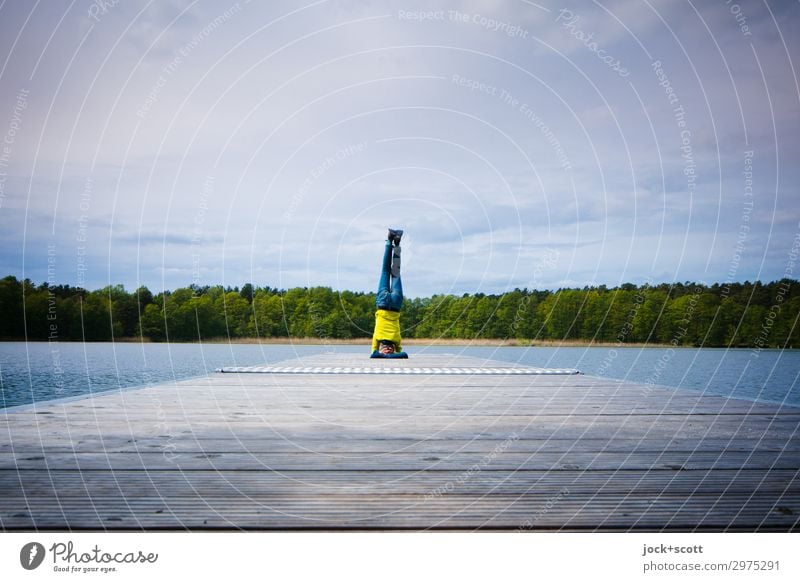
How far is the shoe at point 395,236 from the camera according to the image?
602 inches

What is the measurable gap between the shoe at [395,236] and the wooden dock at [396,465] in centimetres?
855

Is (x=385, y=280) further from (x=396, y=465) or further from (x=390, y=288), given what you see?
(x=396, y=465)

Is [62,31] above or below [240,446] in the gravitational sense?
above

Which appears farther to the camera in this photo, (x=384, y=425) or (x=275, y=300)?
(x=275, y=300)

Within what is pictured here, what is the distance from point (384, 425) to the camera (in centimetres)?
547

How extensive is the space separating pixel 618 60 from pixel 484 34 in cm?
449

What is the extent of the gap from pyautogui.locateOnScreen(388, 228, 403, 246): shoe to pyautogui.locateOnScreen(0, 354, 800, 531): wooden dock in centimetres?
855

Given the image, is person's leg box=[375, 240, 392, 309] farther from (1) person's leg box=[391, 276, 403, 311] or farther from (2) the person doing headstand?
(1) person's leg box=[391, 276, 403, 311]

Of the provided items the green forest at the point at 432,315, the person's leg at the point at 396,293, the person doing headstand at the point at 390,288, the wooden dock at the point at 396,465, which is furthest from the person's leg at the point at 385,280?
the green forest at the point at 432,315

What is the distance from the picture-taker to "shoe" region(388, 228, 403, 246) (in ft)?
50.2

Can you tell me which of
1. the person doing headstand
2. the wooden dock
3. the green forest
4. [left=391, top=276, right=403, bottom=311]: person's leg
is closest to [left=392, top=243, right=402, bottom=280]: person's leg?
the person doing headstand

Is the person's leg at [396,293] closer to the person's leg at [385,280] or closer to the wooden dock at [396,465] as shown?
the person's leg at [385,280]
